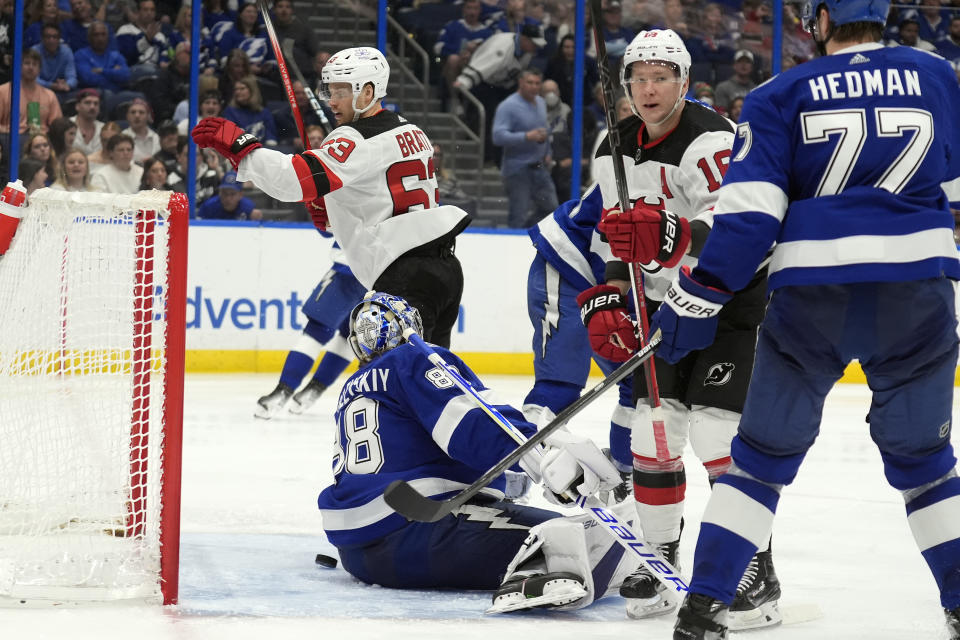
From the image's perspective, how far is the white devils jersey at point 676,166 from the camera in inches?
117

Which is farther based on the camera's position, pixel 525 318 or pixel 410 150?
pixel 525 318

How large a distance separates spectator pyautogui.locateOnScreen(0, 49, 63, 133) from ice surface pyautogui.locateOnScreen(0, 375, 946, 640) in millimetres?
3156

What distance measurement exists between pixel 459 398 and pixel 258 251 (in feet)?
16.2

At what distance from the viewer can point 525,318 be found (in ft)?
26.2

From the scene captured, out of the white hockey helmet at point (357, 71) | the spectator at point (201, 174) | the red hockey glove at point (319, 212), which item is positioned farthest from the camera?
the spectator at point (201, 174)

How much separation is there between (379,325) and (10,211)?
80 cm

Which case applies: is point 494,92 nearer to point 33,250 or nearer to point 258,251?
point 258,251

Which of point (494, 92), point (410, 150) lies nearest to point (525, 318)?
point (494, 92)

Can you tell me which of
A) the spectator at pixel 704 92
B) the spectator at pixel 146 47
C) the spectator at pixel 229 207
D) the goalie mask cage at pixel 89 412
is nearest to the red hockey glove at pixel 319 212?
the goalie mask cage at pixel 89 412

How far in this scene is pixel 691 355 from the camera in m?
2.96

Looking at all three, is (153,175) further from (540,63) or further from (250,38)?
(540,63)

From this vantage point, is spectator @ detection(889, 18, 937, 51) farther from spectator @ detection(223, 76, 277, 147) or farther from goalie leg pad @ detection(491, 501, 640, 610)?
goalie leg pad @ detection(491, 501, 640, 610)

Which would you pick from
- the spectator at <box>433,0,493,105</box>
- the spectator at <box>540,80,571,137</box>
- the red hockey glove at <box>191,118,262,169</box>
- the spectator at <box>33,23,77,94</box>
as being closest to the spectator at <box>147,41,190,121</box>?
the spectator at <box>33,23,77,94</box>

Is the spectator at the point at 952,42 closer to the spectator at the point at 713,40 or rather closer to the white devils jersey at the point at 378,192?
the spectator at the point at 713,40
